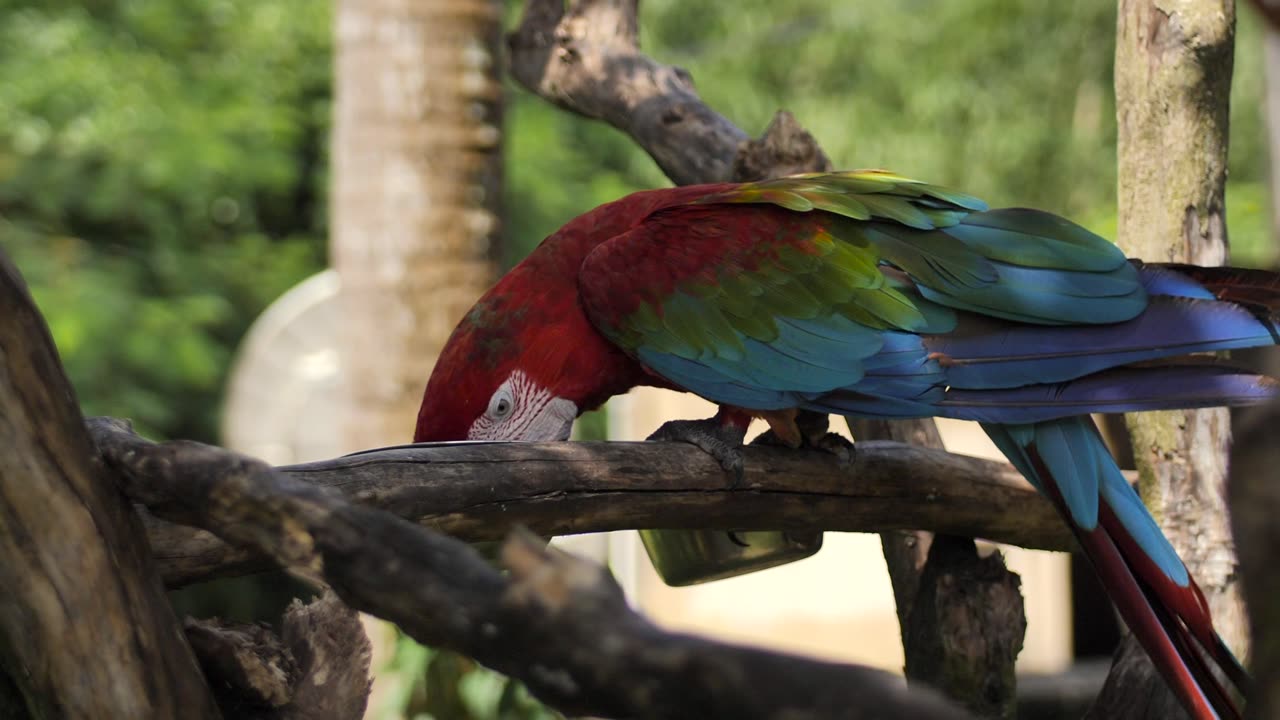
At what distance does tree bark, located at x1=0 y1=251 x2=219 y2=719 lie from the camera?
0.99 metres

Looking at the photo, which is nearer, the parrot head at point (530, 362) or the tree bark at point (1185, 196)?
the parrot head at point (530, 362)

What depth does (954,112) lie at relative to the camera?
7.60m

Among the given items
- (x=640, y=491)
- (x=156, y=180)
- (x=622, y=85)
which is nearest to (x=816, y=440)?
(x=640, y=491)

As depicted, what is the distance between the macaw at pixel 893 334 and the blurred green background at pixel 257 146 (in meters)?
1.09

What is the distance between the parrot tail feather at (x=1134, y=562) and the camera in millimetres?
1464

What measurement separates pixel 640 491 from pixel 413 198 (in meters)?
1.61

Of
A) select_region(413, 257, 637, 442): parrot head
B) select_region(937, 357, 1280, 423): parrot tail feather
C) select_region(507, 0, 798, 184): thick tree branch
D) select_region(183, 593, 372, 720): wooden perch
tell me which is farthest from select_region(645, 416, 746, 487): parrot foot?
select_region(507, 0, 798, 184): thick tree branch

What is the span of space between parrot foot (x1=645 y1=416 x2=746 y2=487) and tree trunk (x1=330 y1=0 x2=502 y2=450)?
4.23ft

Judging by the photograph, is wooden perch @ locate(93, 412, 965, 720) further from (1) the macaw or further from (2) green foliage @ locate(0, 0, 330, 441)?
(2) green foliage @ locate(0, 0, 330, 441)

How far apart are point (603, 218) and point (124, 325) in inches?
107

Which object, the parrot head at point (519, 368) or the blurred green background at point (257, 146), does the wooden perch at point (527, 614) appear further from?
the blurred green background at point (257, 146)

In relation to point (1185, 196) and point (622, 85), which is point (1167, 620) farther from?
point (622, 85)

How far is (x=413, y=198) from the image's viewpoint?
292 cm

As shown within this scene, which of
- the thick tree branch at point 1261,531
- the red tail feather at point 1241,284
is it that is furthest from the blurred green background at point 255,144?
the thick tree branch at point 1261,531
